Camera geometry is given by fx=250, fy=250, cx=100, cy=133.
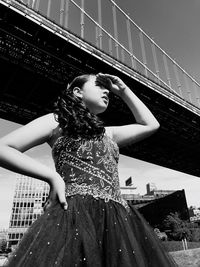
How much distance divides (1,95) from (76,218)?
50.5 ft

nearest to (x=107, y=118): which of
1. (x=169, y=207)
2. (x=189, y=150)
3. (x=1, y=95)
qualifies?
(x=1, y=95)

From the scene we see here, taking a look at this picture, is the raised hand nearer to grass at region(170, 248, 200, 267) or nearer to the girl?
the girl

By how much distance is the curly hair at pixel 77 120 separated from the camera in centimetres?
104

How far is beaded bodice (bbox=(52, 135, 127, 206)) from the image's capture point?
0.93 metres

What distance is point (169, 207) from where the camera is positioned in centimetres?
4466

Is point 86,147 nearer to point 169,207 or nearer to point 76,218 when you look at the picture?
point 76,218

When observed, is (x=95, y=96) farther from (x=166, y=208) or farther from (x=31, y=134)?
(x=166, y=208)

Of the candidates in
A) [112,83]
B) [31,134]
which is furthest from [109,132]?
[31,134]

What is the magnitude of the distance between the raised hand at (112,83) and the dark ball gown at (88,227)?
31 centimetres

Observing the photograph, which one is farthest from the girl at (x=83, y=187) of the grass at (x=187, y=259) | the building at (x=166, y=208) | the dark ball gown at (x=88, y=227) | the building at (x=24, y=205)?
the building at (x=24, y=205)

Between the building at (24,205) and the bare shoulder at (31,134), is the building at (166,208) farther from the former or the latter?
the bare shoulder at (31,134)

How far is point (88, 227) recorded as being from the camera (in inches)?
30.5

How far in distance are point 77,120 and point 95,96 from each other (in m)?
0.16

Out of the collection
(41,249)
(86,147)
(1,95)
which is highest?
(1,95)
